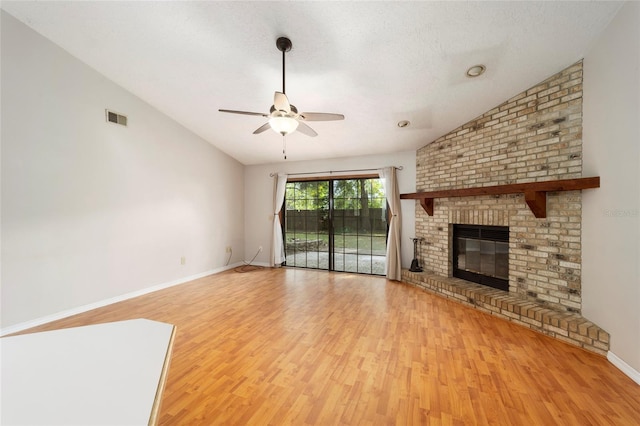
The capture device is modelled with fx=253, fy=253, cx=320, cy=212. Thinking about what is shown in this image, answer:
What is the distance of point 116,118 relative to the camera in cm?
353

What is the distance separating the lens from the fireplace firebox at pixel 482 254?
3.33 m

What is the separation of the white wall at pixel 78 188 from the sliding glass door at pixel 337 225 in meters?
2.18

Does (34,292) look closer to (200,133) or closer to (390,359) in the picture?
(200,133)

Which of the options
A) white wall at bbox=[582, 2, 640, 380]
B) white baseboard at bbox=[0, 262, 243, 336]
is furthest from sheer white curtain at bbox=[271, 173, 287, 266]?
white wall at bbox=[582, 2, 640, 380]

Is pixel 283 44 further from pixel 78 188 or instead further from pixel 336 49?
pixel 78 188

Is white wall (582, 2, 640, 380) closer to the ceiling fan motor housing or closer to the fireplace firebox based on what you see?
the fireplace firebox

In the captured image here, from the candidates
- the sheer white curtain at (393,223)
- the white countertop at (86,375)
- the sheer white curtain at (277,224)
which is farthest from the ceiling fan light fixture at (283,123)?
the sheer white curtain at (277,224)

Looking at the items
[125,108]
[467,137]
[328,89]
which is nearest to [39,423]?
[328,89]

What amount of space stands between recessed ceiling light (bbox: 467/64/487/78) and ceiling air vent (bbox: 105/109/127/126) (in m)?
4.45

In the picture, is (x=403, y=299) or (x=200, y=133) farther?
(x=200, y=133)

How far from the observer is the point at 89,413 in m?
0.60

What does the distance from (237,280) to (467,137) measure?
4471 millimetres

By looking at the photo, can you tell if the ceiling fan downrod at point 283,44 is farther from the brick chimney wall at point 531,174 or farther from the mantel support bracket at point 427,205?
the mantel support bracket at point 427,205

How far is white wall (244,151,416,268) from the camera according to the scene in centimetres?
473
